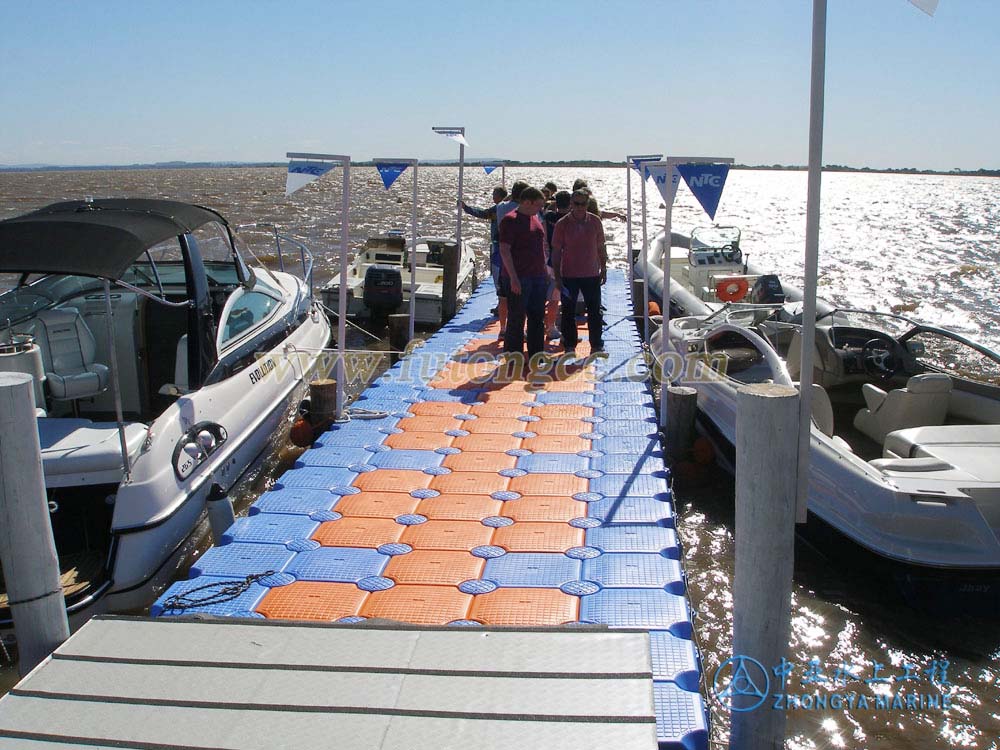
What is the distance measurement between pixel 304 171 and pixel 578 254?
295 cm

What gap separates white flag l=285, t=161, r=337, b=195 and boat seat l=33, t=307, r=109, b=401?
1.87 m

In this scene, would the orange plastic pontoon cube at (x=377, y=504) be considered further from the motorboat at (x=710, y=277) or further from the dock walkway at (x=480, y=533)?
the motorboat at (x=710, y=277)

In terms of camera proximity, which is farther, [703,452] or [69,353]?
[703,452]

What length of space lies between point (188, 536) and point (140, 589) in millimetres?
→ 694

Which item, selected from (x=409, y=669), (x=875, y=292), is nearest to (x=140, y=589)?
(x=409, y=669)

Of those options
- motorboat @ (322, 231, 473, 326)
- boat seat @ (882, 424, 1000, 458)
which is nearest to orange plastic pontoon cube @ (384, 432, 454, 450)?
boat seat @ (882, 424, 1000, 458)

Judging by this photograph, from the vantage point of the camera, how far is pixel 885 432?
261 inches

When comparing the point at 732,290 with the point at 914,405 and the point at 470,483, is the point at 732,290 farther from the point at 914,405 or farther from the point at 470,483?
the point at 470,483

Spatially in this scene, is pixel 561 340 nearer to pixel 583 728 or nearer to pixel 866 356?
pixel 866 356

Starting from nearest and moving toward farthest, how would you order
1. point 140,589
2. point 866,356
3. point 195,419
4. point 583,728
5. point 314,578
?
point 583,728
point 314,578
point 140,589
point 195,419
point 866,356

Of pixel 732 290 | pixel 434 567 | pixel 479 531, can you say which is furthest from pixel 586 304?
pixel 434 567

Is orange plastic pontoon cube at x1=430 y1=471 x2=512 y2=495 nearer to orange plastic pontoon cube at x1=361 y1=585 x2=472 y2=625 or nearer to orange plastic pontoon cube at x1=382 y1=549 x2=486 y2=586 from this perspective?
orange plastic pontoon cube at x1=382 y1=549 x2=486 y2=586

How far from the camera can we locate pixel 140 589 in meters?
5.04

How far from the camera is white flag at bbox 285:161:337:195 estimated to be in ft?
20.5
